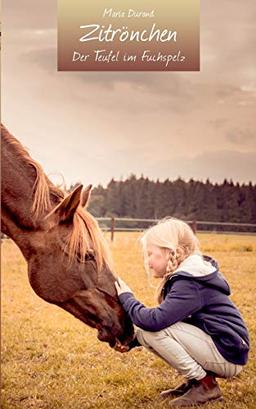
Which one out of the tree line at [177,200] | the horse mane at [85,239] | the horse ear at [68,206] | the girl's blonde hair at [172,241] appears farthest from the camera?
the tree line at [177,200]

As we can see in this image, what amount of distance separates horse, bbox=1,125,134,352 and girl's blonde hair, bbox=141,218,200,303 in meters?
0.23

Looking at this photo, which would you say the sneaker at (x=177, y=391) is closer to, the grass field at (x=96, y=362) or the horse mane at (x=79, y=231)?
the grass field at (x=96, y=362)

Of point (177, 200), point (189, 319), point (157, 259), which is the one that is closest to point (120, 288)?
point (157, 259)

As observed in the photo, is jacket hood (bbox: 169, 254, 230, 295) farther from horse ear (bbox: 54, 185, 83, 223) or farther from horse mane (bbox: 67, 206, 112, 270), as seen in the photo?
horse ear (bbox: 54, 185, 83, 223)

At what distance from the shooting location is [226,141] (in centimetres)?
268

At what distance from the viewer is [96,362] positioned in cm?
276

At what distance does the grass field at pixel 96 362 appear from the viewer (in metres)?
2.42

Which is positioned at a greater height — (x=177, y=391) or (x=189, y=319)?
(x=189, y=319)

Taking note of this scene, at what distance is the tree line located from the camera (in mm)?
2768

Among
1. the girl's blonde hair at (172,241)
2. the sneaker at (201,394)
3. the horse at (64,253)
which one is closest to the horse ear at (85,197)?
the horse at (64,253)

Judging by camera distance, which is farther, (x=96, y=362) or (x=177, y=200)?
(x=177, y=200)

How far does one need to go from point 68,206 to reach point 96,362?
3.24 feet

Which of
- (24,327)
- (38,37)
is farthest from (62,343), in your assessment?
(38,37)

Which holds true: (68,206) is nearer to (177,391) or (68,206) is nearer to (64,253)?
(64,253)
